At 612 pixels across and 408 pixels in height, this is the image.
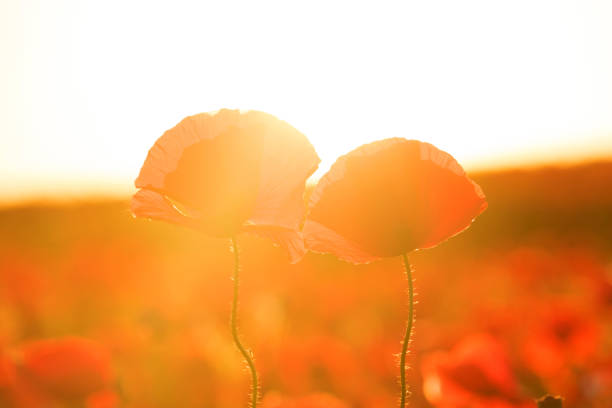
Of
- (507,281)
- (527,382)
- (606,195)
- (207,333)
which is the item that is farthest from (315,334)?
(606,195)

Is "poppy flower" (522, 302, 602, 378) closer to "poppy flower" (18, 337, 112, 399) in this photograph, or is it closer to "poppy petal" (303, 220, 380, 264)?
"poppy flower" (18, 337, 112, 399)

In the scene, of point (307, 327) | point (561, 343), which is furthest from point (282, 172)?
point (307, 327)

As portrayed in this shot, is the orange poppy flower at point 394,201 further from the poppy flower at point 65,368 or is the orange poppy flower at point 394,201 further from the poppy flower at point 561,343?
the poppy flower at point 561,343

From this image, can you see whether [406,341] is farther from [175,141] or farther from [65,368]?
[65,368]

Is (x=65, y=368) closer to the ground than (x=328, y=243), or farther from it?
closer to the ground

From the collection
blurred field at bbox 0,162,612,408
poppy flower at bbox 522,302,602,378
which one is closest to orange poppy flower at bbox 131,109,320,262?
blurred field at bbox 0,162,612,408

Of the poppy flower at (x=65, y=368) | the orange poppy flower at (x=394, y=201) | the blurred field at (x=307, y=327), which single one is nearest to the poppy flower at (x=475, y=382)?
the blurred field at (x=307, y=327)

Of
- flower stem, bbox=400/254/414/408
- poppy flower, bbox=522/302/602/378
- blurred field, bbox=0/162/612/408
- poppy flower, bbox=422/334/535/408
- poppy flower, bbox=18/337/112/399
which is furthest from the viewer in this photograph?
poppy flower, bbox=522/302/602/378

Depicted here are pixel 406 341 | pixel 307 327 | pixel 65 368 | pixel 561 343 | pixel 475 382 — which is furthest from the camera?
pixel 307 327
